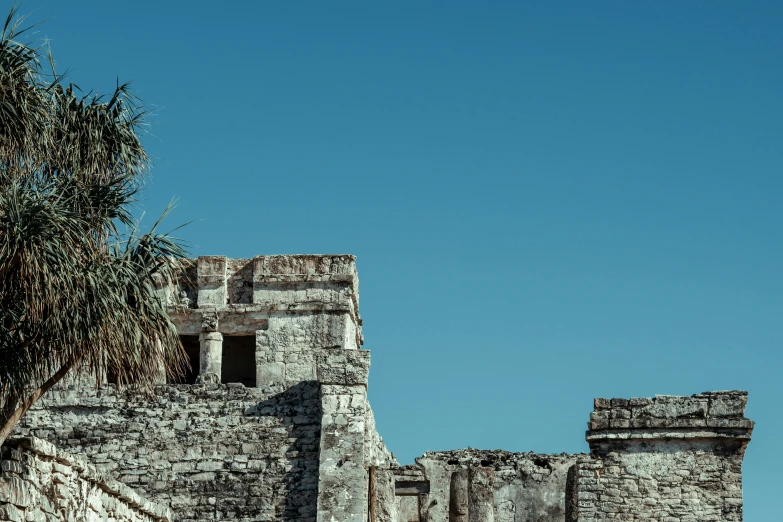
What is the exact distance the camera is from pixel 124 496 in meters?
16.5

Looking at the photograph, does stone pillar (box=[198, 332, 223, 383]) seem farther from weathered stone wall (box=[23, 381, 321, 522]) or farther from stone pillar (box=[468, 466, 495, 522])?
stone pillar (box=[468, 466, 495, 522])

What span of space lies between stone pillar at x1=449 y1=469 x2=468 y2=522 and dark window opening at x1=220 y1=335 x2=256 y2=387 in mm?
5891

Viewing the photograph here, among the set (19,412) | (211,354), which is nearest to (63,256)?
(19,412)

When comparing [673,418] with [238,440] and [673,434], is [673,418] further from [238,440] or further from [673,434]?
[238,440]

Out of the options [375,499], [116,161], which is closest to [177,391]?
[375,499]

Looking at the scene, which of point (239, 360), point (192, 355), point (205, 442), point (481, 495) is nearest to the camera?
point (205, 442)

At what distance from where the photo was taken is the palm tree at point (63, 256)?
572 inches

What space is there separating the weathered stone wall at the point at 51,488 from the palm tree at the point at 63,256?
1.06 ft

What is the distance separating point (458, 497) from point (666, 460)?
2.76 metres

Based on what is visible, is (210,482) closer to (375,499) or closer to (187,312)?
(375,499)

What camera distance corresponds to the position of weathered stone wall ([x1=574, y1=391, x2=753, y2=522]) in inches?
757

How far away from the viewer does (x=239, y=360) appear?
2553 centimetres

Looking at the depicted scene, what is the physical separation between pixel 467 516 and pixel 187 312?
5.99m

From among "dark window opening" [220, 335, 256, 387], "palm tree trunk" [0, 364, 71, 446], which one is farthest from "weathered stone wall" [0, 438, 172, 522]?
"dark window opening" [220, 335, 256, 387]
